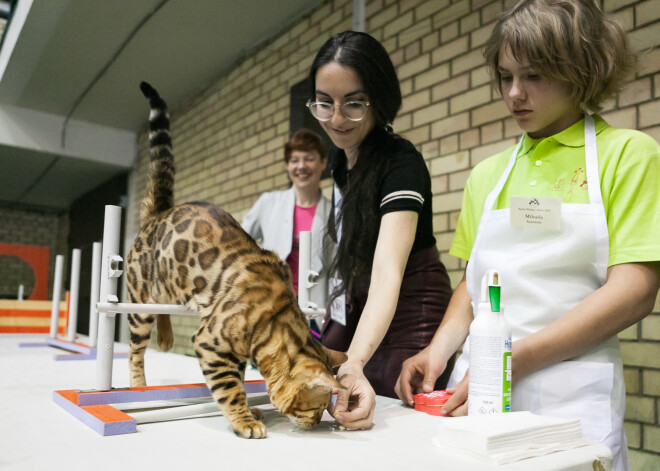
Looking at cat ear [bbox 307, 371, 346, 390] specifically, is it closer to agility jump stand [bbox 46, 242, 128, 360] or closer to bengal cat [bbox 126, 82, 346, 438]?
bengal cat [bbox 126, 82, 346, 438]

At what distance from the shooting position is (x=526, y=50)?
1018 millimetres

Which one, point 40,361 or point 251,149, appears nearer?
point 40,361

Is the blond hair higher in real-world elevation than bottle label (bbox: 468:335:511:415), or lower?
higher

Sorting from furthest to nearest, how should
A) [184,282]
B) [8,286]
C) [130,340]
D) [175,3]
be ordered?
[8,286] → [175,3] → [130,340] → [184,282]

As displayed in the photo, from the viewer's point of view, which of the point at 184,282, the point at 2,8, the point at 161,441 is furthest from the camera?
the point at 2,8

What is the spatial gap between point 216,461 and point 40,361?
179 cm

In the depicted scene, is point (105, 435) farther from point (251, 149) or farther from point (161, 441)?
point (251, 149)

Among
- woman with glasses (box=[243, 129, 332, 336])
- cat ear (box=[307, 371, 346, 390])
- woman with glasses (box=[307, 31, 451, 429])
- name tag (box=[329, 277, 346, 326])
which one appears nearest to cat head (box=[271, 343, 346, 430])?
cat ear (box=[307, 371, 346, 390])

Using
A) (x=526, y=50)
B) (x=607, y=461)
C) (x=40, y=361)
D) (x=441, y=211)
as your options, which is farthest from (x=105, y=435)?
(x=441, y=211)

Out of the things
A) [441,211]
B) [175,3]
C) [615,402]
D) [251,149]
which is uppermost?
[175,3]

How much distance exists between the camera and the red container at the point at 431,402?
1.05 meters

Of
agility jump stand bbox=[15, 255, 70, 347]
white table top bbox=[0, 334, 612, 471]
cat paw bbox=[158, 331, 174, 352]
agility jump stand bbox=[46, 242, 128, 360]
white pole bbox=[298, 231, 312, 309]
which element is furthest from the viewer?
agility jump stand bbox=[15, 255, 70, 347]

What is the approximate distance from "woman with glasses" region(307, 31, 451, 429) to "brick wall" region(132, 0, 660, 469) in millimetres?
555

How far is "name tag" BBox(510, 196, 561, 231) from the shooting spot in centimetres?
101
